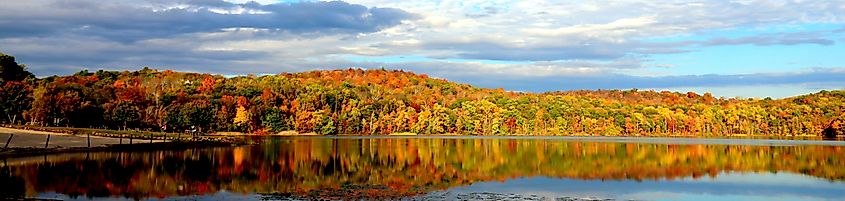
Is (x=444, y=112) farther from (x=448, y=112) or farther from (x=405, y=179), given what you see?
(x=405, y=179)

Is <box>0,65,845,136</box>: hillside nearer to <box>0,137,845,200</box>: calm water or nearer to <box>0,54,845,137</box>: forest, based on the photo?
<box>0,54,845,137</box>: forest

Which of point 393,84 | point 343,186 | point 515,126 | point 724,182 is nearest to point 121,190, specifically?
point 343,186

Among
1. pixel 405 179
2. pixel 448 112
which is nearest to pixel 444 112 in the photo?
pixel 448 112

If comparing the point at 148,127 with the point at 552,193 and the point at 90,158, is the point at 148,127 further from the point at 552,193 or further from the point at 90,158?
the point at 552,193

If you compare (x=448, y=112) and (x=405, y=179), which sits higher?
(x=448, y=112)

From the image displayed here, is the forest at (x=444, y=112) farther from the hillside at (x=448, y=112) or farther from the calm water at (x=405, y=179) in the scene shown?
the calm water at (x=405, y=179)

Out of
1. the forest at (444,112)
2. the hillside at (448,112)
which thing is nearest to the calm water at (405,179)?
the forest at (444,112)

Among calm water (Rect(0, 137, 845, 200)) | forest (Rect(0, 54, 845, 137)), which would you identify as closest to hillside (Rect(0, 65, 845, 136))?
forest (Rect(0, 54, 845, 137))

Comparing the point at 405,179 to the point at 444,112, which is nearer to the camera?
the point at 405,179

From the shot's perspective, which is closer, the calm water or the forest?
the calm water

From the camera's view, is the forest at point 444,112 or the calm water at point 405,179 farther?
the forest at point 444,112

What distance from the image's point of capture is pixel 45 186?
2327 centimetres

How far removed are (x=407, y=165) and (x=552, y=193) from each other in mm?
14588

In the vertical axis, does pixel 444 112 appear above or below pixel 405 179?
above
